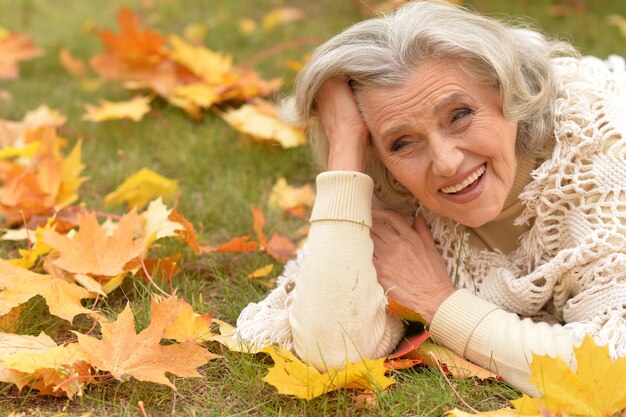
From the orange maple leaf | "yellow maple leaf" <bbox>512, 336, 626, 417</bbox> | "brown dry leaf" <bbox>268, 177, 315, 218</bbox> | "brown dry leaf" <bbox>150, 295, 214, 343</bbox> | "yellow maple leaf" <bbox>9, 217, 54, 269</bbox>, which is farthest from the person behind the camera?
the orange maple leaf

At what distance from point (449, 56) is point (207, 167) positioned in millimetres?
1585

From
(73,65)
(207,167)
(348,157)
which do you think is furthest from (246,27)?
(348,157)

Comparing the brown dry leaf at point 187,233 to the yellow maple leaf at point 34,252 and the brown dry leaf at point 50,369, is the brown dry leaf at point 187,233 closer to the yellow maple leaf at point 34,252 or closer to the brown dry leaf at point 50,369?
the yellow maple leaf at point 34,252

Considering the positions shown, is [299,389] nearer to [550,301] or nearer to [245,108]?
[550,301]

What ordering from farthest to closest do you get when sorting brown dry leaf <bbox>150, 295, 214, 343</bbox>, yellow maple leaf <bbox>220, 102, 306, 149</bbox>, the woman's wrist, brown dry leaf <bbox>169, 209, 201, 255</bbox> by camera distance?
yellow maple leaf <bbox>220, 102, 306, 149</bbox>
brown dry leaf <bbox>169, 209, 201, 255</bbox>
the woman's wrist
brown dry leaf <bbox>150, 295, 214, 343</bbox>

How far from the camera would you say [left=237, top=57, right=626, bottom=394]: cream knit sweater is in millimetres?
2020

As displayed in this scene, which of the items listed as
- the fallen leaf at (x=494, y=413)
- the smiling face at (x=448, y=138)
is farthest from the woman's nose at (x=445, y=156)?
the fallen leaf at (x=494, y=413)

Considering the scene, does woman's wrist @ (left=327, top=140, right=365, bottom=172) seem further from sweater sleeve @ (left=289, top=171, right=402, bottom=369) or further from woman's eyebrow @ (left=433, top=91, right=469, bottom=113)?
woman's eyebrow @ (left=433, top=91, right=469, bottom=113)

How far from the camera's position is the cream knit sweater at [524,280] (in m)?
2.02

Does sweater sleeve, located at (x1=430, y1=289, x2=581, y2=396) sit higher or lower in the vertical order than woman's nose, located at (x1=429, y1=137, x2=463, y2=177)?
lower

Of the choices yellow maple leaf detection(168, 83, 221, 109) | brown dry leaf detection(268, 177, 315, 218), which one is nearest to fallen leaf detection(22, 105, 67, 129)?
yellow maple leaf detection(168, 83, 221, 109)

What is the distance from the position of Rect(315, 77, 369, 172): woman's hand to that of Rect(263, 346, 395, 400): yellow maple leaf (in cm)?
57

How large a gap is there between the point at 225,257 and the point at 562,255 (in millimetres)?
1157

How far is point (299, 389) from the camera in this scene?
1.89 metres
